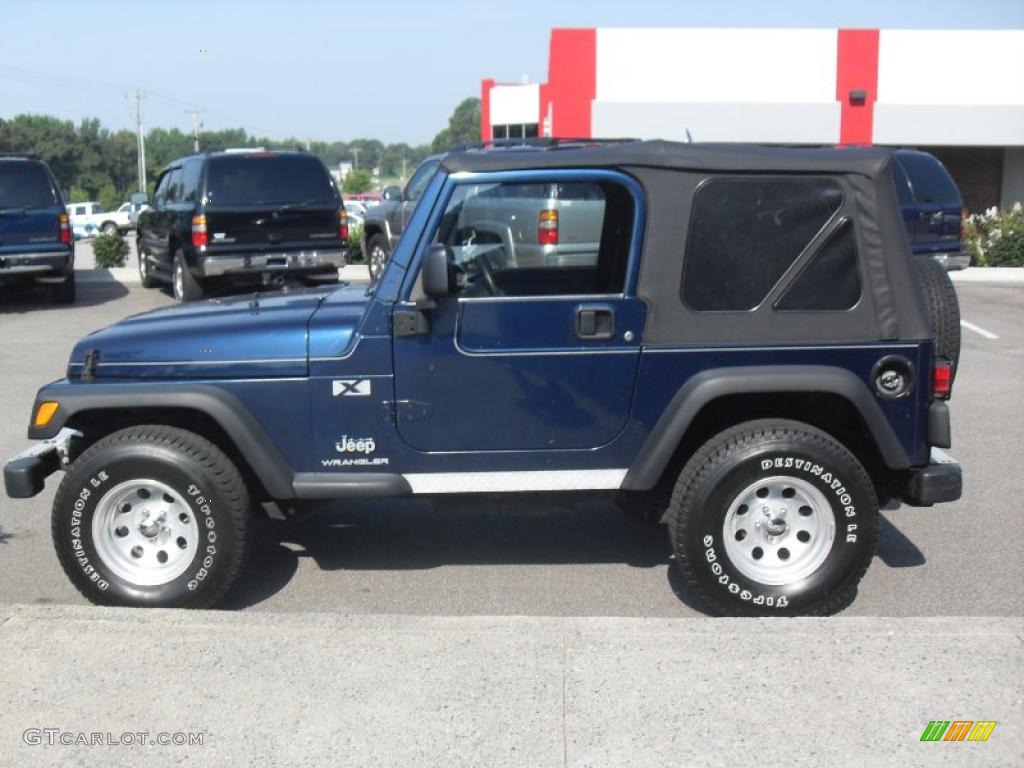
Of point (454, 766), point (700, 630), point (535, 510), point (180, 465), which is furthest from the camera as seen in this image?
point (535, 510)

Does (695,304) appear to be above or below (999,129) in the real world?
below

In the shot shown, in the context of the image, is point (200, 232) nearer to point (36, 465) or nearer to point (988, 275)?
point (36, 465)

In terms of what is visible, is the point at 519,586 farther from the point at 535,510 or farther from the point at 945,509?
the point at 945,509

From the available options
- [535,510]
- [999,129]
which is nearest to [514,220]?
[535,510]

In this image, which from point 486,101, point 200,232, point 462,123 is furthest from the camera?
point 462,123

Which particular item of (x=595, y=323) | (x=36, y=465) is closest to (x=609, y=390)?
(x=595, y=323)

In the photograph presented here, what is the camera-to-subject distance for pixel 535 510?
5.27 meters

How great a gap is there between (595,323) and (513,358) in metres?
0.37

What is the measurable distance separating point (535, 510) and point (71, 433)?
7.00 feet

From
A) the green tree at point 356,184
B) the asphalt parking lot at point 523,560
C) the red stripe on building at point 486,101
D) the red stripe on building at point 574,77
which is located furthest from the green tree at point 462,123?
the asphalt parking lot at point 523,560

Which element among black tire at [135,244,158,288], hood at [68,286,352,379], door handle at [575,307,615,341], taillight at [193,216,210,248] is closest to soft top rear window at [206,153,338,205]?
taillight at [193,216,210,248]

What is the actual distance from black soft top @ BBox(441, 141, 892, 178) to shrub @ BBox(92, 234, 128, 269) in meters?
15.5

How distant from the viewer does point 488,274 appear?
203 inches

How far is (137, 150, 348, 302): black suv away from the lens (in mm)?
13672
